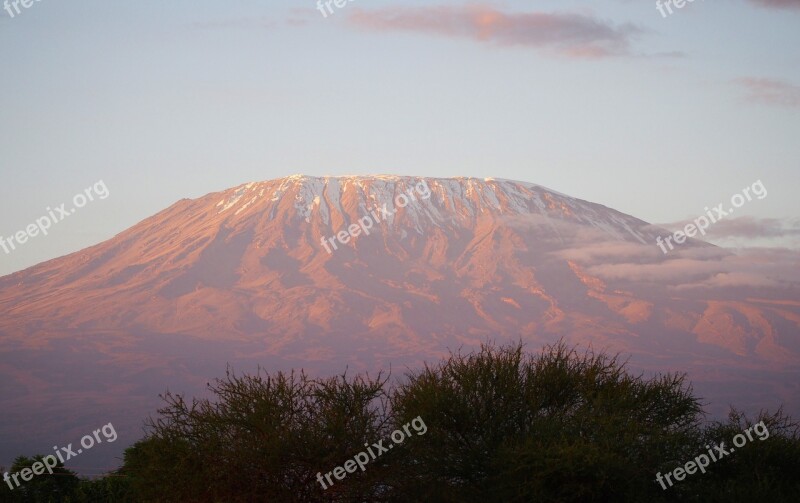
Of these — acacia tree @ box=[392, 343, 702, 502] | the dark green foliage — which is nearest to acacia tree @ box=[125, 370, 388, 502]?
the dark green foliage

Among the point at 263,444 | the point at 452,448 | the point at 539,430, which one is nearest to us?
the point at 263,444

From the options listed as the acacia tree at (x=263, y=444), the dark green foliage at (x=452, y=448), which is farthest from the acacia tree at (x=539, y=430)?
the acacia tree at (x=263, y=444)

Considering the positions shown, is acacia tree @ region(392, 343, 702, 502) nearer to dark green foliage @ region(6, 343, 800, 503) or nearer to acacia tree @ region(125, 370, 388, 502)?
dark green foliage @ region(6, 343, 800, 503)

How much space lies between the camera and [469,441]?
1148 inches

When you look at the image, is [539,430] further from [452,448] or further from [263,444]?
[263,444]

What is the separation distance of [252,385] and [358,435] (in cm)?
348

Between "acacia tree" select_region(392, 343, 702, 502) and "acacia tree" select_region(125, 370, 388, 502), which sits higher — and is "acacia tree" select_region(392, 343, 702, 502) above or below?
below

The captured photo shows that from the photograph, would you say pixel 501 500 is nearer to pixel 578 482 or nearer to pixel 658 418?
pixel 578 482

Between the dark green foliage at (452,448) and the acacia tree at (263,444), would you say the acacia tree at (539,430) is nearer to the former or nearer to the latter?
the dark green foliage at (452,448)

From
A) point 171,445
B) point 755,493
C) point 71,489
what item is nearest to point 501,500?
point 755,493

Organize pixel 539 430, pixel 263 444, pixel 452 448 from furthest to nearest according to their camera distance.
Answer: pixel 452 448 < pixel 539 430 < pixel 263 444

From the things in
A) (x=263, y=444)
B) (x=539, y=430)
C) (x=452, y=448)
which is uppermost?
(x=263, y=444)

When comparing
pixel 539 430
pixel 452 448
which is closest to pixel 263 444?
pixel 452 448

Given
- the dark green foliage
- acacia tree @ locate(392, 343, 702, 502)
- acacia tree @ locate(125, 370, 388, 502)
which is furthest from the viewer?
acacia tree @ locate(125, 370, 388, 502)
